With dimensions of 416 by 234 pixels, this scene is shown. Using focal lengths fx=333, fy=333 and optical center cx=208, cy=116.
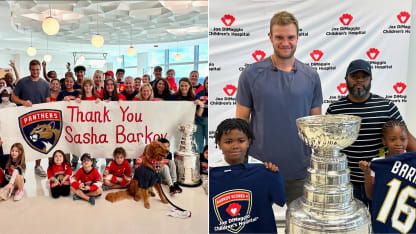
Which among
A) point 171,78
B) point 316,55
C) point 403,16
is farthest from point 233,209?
point 171,78

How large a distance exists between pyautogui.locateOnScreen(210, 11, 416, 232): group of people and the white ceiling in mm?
3660

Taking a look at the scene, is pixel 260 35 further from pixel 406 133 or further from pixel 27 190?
pixel 27 190

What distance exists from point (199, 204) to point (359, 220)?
2363mm

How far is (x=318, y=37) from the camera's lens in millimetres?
2285

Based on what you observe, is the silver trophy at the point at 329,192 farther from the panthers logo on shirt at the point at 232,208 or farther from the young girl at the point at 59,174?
the young girl at the point at 59,174

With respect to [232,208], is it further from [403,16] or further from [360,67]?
[403,16]

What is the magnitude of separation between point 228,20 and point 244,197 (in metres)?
1.32

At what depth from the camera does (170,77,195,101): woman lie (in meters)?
3.06

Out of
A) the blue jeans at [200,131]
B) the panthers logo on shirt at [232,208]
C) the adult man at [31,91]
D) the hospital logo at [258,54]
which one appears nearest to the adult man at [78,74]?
the adult man at [31,91]

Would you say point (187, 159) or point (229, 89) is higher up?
point (229, 89)

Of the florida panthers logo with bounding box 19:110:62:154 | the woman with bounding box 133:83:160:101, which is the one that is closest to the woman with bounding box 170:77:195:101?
the woman with bounding box 133:83:160:101

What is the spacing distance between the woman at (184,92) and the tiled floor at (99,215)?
823 mm

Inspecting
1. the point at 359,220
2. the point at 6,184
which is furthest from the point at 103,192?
Answer: the point at 359,220

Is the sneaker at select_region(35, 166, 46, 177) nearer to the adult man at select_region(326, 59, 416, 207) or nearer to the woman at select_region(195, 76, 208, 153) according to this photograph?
the woman at select_region(195, 76, 208, 153)
